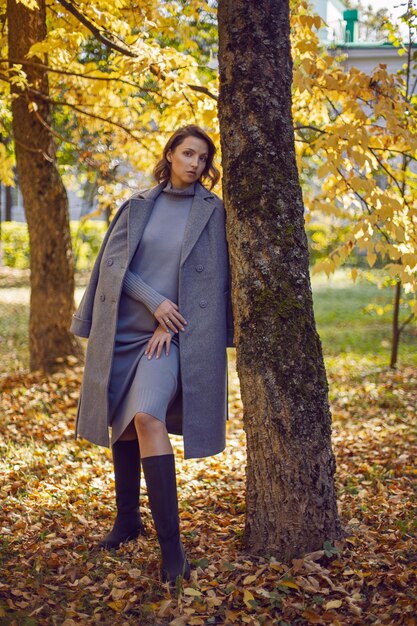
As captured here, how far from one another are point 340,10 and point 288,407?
81.5 ft

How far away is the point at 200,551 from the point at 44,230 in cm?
462

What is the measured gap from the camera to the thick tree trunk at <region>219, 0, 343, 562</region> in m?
3.08

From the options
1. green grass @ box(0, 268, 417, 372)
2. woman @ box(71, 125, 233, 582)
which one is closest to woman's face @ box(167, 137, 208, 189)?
woman @ box(71, 125, 233, 582)

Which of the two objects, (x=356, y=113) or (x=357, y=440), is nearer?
(x=356, y=113)

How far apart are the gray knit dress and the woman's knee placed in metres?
0.13

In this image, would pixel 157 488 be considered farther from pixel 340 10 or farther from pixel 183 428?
pixel 340 10

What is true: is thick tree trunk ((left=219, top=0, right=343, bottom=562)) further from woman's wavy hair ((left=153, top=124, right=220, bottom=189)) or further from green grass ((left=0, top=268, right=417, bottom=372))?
green grass ((left=0, top=268, right=417, bottom=372))

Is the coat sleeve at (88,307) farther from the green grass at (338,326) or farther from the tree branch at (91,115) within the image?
the green grass at (338,326)

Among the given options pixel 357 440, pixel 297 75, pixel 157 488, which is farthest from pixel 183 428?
pixel 357 440

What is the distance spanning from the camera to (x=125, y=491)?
3.51 meters

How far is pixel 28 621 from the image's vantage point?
272 cm

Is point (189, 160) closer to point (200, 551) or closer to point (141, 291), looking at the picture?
point (141, 291)

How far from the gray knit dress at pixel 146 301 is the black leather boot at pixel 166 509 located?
0.85 feet

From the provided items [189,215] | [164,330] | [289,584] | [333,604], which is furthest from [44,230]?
[333,604]
